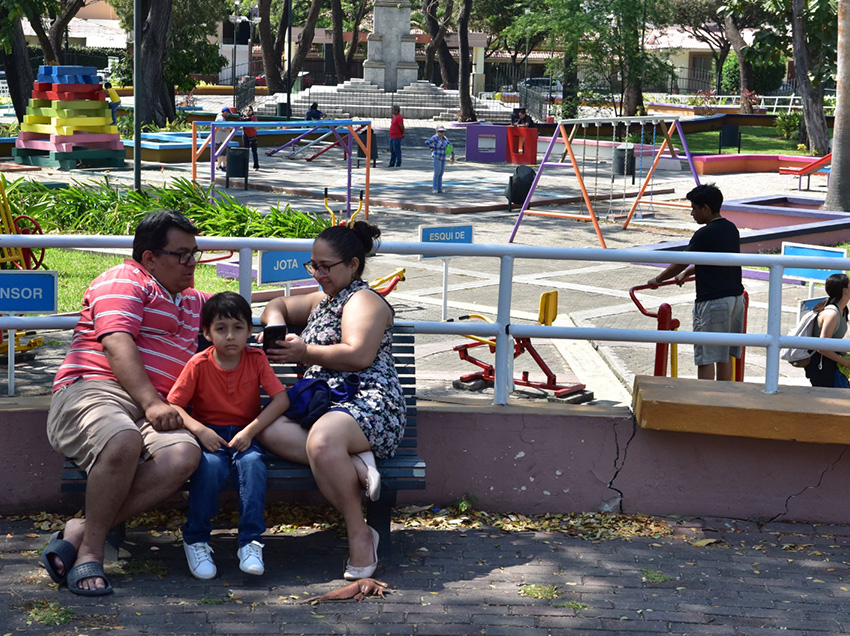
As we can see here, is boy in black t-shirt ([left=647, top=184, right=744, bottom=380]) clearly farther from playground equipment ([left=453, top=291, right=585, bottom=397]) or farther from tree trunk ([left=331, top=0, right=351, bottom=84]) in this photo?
tree trunk ([left=331, top=0, right=351, bottom=84])

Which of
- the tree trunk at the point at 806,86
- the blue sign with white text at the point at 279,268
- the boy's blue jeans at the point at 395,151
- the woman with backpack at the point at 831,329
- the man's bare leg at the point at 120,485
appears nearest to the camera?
the man's bare leg at the point at 120,485

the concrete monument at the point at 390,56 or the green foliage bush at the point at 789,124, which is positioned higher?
the concrete monument at the point at 390,56

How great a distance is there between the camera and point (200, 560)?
14.6 ft

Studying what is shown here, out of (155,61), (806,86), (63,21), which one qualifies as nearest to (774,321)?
(806,86)

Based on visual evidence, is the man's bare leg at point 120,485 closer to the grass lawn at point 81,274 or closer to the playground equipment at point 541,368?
the playground equipment at point 541,368

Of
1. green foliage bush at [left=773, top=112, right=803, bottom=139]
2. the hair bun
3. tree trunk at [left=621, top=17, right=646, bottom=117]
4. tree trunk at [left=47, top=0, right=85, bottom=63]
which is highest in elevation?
tree trunk at [left=47, top=0, right=85, bottom=63]

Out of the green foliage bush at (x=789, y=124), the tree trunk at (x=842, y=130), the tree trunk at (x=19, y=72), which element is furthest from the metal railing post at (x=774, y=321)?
the green foliage bush at (x=789, y=124)

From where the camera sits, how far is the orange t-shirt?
4.62 m

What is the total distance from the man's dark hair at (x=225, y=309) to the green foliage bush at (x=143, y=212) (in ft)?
29.6

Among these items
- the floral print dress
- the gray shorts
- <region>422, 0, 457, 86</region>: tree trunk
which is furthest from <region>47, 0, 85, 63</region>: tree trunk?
the floral print dress

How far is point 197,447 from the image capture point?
4.43m

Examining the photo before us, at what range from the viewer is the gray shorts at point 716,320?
699cm

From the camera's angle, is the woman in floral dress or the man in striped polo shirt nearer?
the man in striped polo shirt

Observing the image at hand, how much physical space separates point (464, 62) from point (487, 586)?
3580 cm
